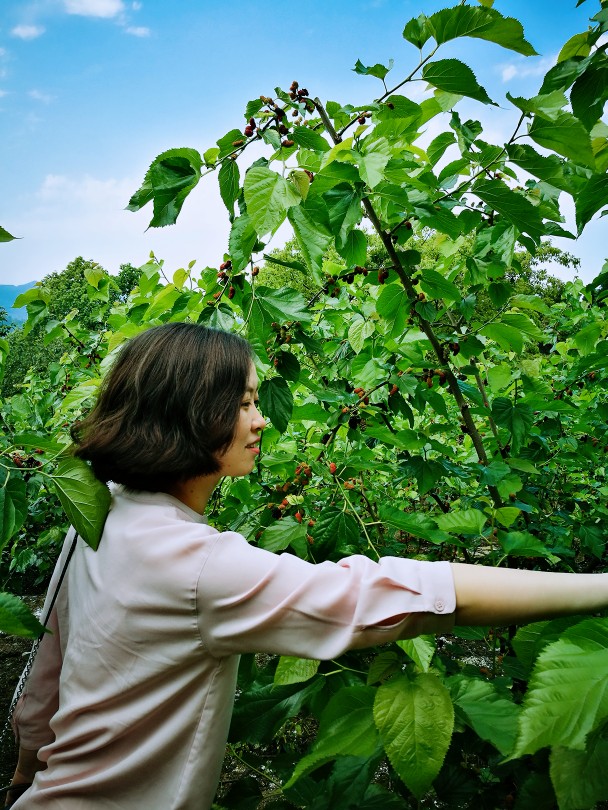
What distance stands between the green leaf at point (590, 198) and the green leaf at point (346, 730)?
89 centimetres

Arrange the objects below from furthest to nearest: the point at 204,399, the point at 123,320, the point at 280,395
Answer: the point at 123,320, the point at 280,395, the point at 204,399

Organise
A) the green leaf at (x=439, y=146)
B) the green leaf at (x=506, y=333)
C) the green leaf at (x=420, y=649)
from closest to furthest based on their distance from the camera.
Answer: the green leaf at (x=420, y=649)
the green leaf at (x=439, y=146)
the green leaf at (x=506, y=333)

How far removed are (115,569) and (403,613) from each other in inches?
20.4

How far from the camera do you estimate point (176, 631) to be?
92cm

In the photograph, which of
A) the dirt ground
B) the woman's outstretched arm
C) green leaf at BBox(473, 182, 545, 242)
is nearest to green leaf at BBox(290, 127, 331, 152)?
green leaf at BBox(473, 182, 545, 242)

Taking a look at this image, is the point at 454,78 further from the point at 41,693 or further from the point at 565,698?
the point at 41,693

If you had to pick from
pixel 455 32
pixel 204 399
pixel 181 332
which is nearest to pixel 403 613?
pixel 204 399

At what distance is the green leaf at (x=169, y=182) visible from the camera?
1253 millimetres

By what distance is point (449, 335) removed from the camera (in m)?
1.91

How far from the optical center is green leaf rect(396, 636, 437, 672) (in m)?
0.84

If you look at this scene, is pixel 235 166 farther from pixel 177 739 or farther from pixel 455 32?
pixel 177 739

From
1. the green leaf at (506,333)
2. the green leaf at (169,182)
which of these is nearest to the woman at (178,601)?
the green leaf at (169,182)

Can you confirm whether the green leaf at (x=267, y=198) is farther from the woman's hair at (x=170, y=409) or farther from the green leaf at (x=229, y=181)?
the woman's hair at (x=170, y=409)

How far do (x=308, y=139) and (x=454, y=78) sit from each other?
34 cm
